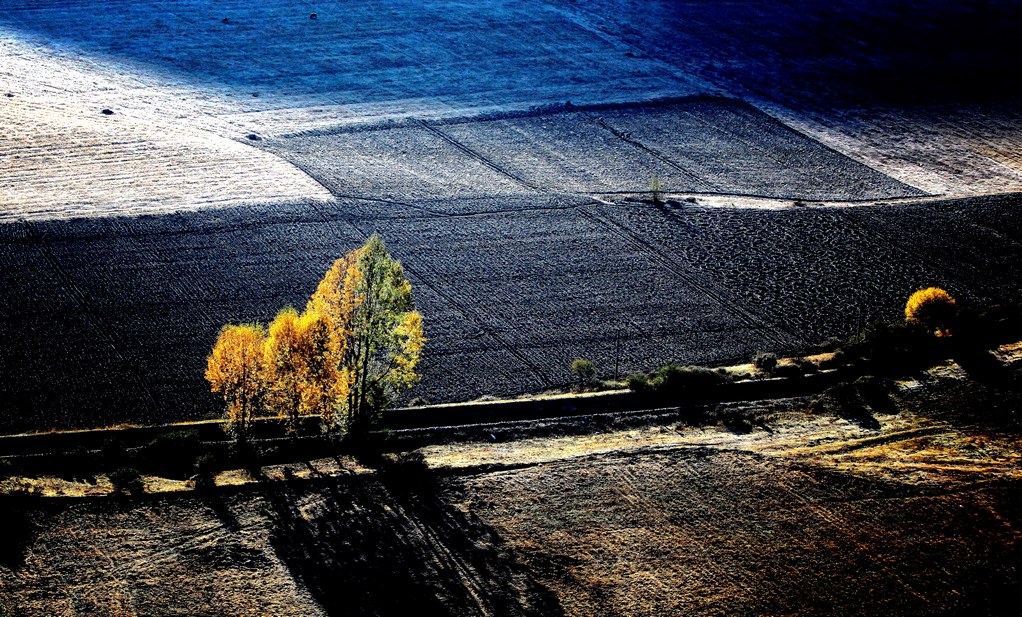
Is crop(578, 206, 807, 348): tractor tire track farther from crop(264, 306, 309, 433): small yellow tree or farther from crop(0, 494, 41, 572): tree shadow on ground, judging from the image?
crop(0, 494, 41, 572): tree shadow on ground

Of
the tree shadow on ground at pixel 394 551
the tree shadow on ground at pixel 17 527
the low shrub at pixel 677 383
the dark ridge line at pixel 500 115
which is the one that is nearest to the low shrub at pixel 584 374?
the low shrub at pixel 677 383

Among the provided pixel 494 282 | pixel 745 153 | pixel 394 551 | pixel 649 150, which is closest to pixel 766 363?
pixel 494 282

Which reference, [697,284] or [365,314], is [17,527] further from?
[697,284]

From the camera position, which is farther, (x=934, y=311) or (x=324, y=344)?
(x=934, y=311)

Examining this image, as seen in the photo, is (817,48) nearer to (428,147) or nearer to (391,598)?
(428,147)

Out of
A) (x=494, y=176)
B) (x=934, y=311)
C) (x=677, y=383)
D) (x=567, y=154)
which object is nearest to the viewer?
(x=677, y=383)

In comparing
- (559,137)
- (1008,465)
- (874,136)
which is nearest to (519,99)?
(559,137)
